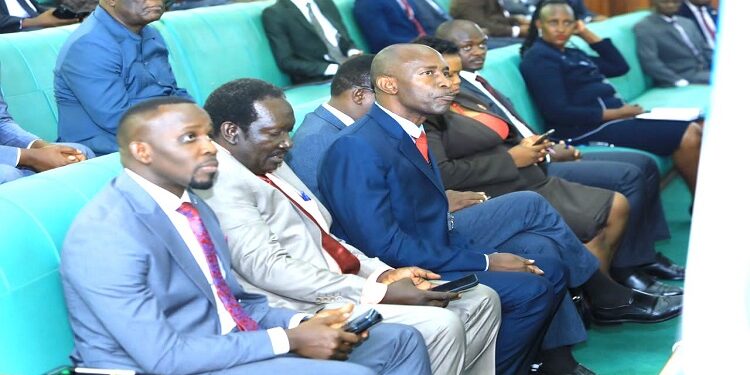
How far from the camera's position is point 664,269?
4723mm

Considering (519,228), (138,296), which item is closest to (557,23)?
(519,228)

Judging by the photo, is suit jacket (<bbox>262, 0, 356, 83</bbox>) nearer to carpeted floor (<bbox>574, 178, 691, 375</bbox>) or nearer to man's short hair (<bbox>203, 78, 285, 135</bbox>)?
carpeted floor (<bbox>574, 178, 691, 375</bbox>)

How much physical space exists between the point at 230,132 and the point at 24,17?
7.38 feet

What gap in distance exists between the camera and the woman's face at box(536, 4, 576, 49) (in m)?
5.35

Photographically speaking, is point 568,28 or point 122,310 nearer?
point 122,310

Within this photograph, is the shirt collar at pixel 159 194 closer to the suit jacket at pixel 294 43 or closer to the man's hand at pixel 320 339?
the man's hand at pixel 320 339

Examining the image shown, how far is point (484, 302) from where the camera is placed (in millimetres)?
3080

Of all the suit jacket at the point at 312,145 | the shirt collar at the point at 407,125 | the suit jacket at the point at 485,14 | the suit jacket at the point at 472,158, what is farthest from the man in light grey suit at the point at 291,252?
the suit jacket at the point at 485,14

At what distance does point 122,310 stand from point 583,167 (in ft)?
9.52

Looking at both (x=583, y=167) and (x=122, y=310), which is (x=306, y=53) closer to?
(x=583, y=167)

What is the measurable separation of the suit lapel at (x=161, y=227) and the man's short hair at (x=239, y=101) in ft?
2.18

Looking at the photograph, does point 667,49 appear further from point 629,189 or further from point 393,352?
point 393,352

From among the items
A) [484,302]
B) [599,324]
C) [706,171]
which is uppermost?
[706,171]

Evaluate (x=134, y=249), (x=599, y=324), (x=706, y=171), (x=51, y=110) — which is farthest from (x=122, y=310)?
(x=599, y=324)
